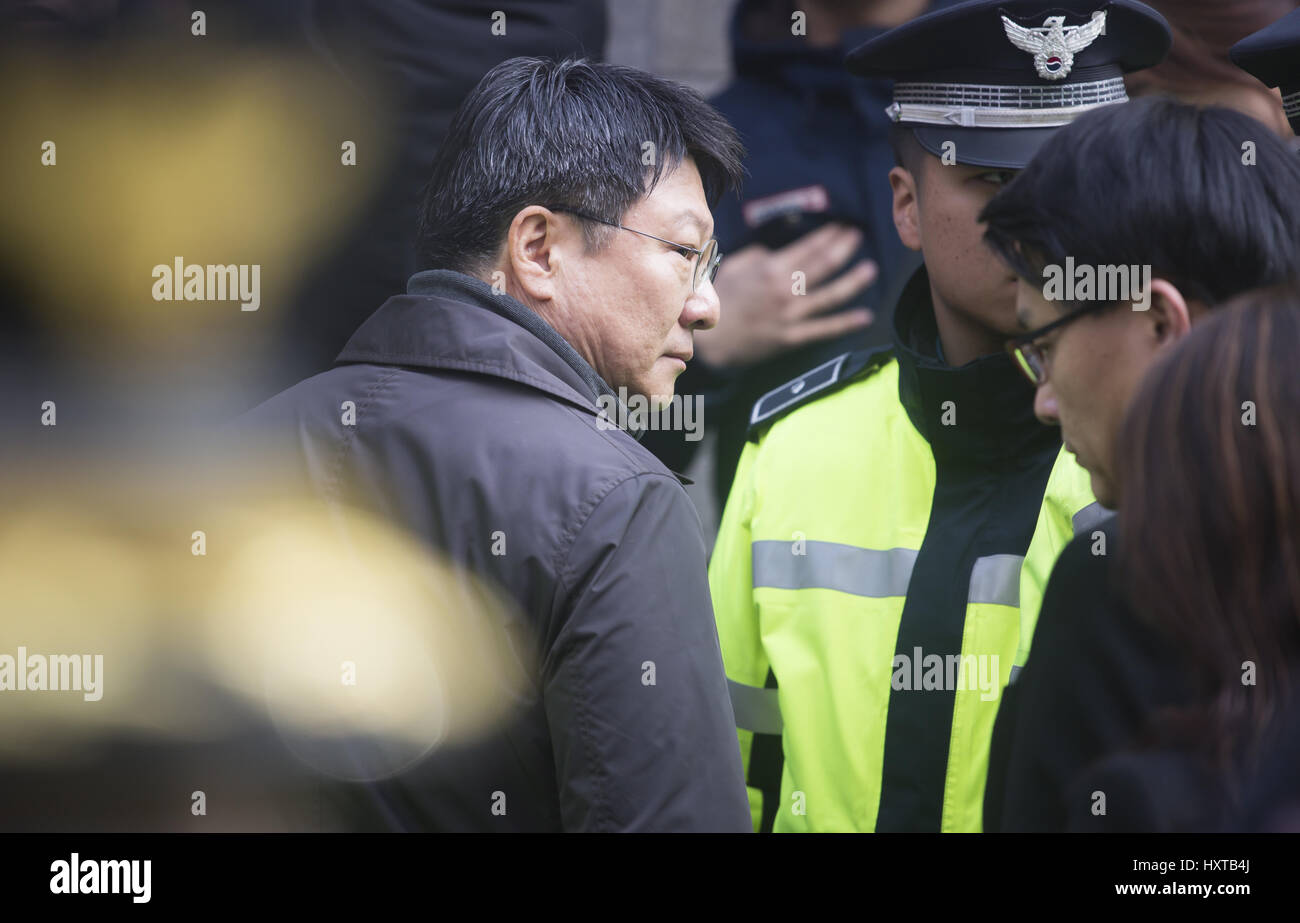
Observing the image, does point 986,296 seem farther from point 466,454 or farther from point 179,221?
point 179,221

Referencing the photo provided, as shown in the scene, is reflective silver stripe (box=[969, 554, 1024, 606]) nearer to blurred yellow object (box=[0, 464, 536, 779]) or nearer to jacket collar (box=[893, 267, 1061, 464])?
jacket collar (box=[893, 267, 1061, 464])

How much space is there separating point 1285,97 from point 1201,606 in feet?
4.61

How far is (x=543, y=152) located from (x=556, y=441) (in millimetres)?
505

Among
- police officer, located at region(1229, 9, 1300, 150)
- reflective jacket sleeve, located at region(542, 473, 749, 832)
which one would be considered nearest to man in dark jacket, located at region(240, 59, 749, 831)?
reflective jacket sleeve, located at region(542, 473, 749, 832)

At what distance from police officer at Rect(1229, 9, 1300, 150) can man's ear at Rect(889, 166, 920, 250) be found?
1.95 ft

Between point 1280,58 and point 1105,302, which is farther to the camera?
point 1280,58

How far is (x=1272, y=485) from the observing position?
1298 mm

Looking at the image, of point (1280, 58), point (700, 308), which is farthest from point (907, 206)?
point (1280, 58)

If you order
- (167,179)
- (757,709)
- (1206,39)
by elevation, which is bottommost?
(757,709)

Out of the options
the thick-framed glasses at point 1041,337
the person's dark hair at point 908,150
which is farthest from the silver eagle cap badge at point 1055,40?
the thick-framed glasses at point 1041,337

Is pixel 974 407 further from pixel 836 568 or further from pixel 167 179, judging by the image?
pixel 167 179

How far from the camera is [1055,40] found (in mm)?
2287

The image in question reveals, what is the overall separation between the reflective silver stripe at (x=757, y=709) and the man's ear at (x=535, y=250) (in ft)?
2.62
